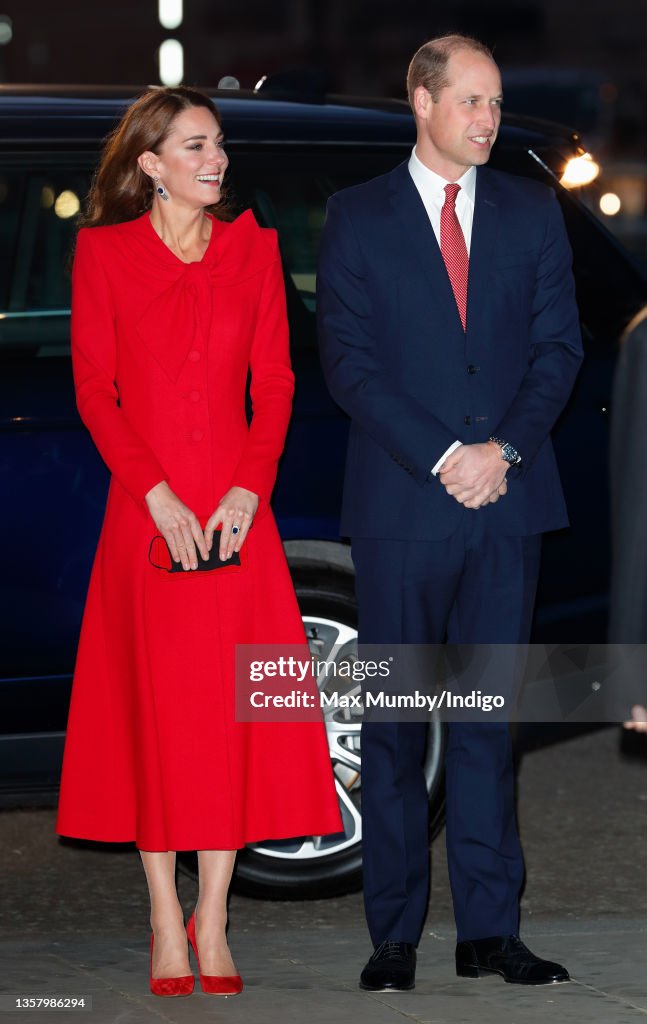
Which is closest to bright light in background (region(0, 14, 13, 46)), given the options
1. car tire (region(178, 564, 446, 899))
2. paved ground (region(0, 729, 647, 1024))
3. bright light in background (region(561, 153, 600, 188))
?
paved ground (region(0, 729, 647, 1024))

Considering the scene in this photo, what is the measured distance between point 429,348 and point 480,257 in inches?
9.8

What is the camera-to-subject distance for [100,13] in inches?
4003

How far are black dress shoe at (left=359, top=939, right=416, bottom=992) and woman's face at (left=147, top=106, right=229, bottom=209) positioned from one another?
1.82 meters

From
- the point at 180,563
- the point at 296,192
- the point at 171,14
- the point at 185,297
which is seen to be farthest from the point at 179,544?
the point at 171,14

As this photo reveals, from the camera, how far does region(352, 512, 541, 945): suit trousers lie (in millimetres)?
4477

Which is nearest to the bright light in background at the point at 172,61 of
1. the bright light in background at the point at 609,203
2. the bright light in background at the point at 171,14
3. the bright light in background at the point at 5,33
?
the bright light in background at the point at 171,14

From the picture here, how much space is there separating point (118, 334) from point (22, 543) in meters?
0.76

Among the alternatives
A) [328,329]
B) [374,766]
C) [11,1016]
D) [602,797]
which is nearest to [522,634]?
[374,766]

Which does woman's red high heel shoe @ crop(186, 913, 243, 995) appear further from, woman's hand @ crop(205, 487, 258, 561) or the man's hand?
the man's hand

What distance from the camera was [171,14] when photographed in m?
33.4

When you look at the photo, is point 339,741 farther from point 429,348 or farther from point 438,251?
point 438,251

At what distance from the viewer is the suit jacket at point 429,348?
14.5 feet

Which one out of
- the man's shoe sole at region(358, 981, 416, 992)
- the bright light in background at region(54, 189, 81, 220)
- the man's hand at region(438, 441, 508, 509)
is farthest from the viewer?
the bright light in background at region(54, 189, 81, 220)

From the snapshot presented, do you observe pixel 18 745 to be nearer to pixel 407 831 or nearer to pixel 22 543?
pixel 22 543
